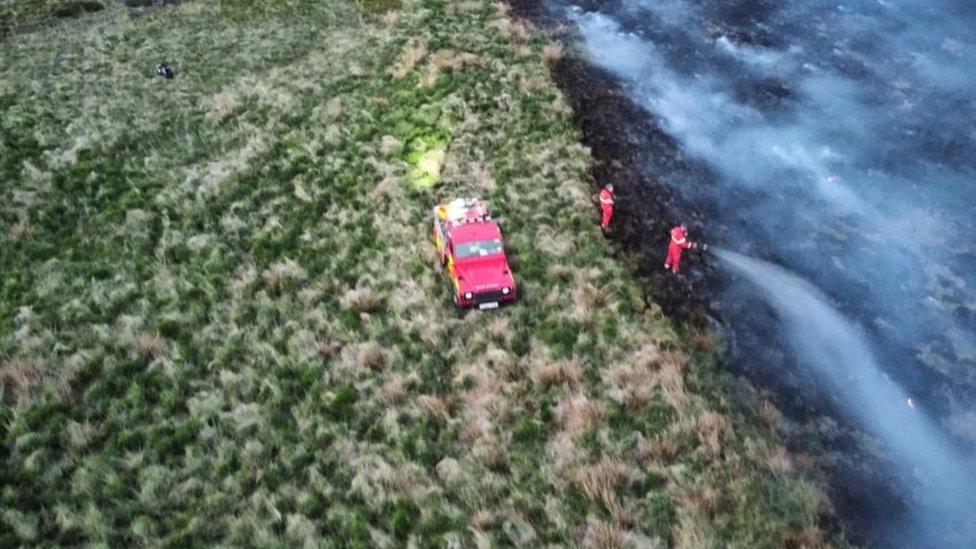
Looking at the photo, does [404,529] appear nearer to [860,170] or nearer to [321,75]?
[860,170]

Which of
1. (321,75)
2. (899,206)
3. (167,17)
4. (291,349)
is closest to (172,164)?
(321,75)

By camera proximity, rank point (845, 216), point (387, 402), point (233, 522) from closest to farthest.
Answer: point (233, 522) < point (387, 402) < point (845, 216)

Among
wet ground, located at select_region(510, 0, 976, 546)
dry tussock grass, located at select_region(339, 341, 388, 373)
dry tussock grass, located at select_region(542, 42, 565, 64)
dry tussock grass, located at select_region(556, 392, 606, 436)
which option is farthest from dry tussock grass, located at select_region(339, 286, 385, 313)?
dry tussock grass, located at select_region(542, 42, 565, 64)

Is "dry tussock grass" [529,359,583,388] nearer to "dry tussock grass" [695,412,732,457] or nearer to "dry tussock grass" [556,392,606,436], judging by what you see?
"dry tussock grass" [556,392,606,436]

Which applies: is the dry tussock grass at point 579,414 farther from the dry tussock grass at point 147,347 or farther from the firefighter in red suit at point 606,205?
the dry tussock grass at point 147,347

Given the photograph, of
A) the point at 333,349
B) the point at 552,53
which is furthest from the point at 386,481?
the point at 552,53

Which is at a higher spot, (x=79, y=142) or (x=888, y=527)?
(x=79, y=142)

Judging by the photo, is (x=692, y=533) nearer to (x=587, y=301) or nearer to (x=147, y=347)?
(x=587, y=301)

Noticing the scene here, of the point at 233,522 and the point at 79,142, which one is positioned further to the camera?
the point at 79,142
